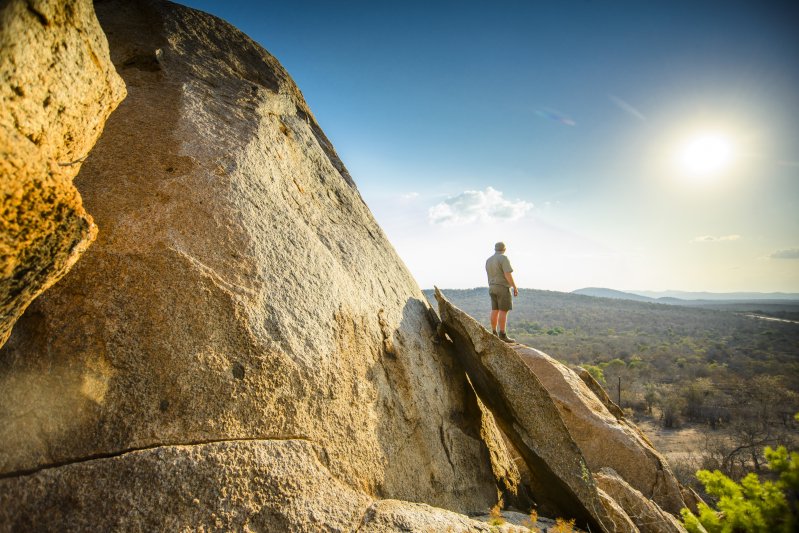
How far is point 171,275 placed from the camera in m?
3.32

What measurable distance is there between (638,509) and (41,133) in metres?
7.85

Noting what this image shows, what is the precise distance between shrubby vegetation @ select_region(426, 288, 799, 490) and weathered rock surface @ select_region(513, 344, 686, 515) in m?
5.35

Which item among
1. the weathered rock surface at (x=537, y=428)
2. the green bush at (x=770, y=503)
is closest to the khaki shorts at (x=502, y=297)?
the weathered rock surface at (x=537, y=428)

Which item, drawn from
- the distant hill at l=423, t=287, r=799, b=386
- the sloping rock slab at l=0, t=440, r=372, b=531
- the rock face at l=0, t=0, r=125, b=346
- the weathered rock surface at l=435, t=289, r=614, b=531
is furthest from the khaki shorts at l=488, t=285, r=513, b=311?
the distant hill at l=423, t=287, r=799, b=386

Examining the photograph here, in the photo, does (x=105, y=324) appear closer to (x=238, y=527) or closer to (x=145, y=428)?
(x=145, y=428)

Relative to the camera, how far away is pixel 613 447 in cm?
716

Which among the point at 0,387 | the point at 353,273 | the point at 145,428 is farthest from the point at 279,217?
the point at 0,387

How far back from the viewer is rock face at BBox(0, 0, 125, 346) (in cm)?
209

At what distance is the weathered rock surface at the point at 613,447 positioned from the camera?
6961mm

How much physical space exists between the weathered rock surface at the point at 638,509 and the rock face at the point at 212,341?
2045 mm

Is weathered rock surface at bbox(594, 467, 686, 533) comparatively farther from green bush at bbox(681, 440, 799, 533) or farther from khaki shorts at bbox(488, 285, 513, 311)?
khaki shorts at bbox(488, 285, 513, 311)

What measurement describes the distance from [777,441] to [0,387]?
19.3 metres

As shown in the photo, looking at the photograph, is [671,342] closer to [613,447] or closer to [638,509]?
[613,447]

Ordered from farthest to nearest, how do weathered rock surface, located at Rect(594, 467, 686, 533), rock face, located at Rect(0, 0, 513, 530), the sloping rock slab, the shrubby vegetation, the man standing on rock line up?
the shrubby vegetation
the man standing on rock
weathered rock surface, located at Rect(594, 467, 686, 533)
rock face, located at Rect(0, 0, 513, 530)
the sloping rock slab
